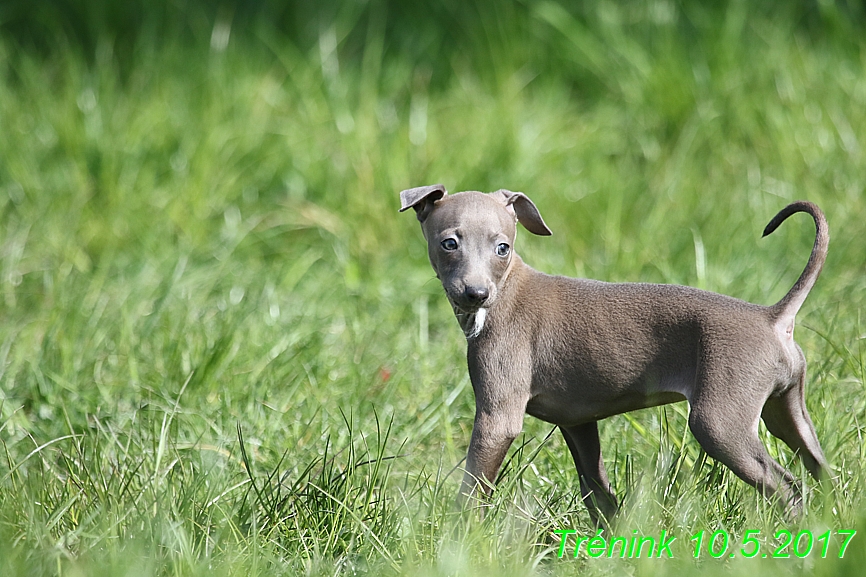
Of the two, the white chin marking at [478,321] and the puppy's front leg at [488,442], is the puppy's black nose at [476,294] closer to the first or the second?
the white chin marking at [478,321]

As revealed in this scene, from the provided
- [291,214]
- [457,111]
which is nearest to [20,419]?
[291,214]

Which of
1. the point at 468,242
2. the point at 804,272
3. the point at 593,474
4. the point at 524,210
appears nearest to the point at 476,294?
the point at 468,242

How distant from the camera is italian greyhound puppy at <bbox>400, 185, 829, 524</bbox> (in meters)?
2.50

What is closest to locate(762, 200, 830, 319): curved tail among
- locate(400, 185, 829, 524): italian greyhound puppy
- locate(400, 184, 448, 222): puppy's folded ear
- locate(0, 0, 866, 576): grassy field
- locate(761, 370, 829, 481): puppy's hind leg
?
locate(400, 185, 829, 524): italian greyhound puppy

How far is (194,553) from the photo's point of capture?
2.64 metres

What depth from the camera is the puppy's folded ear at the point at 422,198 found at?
2.70 metres

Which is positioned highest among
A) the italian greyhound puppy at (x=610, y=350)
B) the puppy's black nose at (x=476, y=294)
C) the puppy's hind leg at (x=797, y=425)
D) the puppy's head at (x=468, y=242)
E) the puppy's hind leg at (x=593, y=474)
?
the puppy's head at (x=468, y=242)

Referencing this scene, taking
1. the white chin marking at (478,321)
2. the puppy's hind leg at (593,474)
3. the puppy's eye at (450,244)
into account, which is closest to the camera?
the puppy's eye at (450,244)

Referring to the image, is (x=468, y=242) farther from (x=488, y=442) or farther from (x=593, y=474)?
(x=593, y=474)

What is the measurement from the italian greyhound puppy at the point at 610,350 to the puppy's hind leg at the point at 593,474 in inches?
1.3

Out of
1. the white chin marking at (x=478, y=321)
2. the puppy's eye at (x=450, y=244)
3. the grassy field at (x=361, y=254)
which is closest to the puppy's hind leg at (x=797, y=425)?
the grassy field at (x=361, y=254)

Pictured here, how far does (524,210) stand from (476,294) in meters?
0.54

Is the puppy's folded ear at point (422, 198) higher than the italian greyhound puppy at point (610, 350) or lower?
higher

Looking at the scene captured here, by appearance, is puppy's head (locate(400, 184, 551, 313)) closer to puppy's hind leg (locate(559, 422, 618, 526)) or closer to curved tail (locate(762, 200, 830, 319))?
puppy's hind leg (locate(559, 422, 618, 526))
